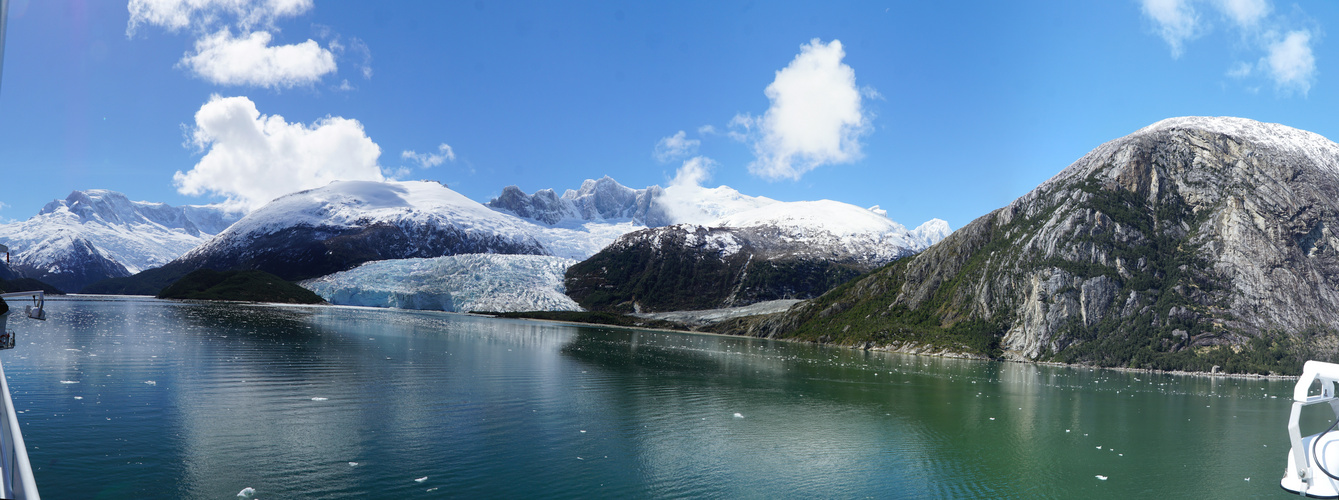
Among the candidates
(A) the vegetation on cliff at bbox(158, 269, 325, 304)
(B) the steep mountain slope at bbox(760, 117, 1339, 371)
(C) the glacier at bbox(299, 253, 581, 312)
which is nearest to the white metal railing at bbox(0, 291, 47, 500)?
(B) the steep mountain slope at bbox(760, 117, 1339, 371)

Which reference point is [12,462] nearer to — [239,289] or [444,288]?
[444,288]

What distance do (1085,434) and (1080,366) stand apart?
213 feet

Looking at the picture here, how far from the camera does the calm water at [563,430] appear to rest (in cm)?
2108

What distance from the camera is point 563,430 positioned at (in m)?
29.3

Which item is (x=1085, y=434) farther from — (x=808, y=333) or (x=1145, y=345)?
(x=808, y=333)

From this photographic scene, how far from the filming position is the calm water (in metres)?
21.1

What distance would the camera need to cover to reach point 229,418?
89.1 ft

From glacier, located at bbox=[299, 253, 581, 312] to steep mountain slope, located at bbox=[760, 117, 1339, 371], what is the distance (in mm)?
90871

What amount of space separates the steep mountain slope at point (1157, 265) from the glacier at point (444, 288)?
90.9 m

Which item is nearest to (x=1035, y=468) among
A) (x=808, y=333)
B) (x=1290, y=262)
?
(x=1290, y=262)

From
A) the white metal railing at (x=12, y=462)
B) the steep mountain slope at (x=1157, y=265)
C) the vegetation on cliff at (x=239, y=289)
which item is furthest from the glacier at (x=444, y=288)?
the white metal railing at (x=12, y=462)

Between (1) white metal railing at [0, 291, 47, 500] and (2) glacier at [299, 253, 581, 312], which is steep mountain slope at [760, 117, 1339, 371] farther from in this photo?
(1) white metal railing at [0, 291, 47, 500]

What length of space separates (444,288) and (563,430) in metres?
162

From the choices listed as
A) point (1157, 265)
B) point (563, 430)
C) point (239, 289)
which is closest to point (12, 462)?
point (563, 430)
